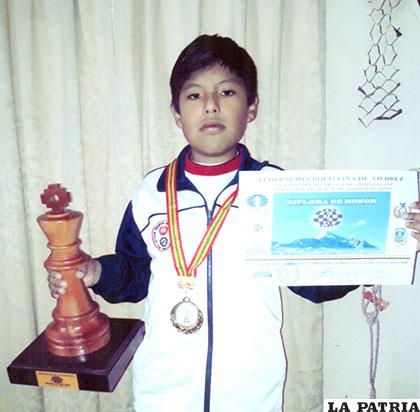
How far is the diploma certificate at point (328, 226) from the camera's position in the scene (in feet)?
3.19

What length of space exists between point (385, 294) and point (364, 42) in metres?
0.79

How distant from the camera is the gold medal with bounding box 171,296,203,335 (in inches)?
41.0

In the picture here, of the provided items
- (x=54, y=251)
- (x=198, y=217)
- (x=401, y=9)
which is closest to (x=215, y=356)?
(x=198, y=217)

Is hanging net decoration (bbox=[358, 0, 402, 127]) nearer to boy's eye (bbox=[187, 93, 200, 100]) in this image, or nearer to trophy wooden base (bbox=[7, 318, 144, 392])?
boy's eye (bbox=[187, 93, 200, 100])

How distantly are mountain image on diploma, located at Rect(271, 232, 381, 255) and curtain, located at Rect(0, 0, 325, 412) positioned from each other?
1.08ft

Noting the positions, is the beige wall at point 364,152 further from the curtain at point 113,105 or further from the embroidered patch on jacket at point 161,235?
the embroidered patch on jacket at point 161,235

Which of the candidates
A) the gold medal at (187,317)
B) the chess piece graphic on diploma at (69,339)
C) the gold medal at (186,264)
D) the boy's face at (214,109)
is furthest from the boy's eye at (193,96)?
the gold medal at (187,317)

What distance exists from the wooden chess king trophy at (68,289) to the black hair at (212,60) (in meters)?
0.41

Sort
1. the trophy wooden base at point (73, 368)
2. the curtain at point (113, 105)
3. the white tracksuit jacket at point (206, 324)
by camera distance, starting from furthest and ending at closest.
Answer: the curtain at point (113, 105), the white tracksuit jacket at point (206, 324), the trophy wooden base at point (73, 368)

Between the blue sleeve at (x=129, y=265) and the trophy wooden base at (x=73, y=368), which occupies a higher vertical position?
the blue sleeve at (x=129, y=265)

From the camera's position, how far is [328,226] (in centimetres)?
100

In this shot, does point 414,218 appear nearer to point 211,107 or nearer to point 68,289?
point 211,107

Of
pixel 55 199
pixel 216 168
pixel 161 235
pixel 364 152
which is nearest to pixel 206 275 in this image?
pixel 161 235

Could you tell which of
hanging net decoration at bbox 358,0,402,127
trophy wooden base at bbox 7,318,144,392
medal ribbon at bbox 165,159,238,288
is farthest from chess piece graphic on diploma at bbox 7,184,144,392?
hanging net decoration at bbox 358,0,402,127
